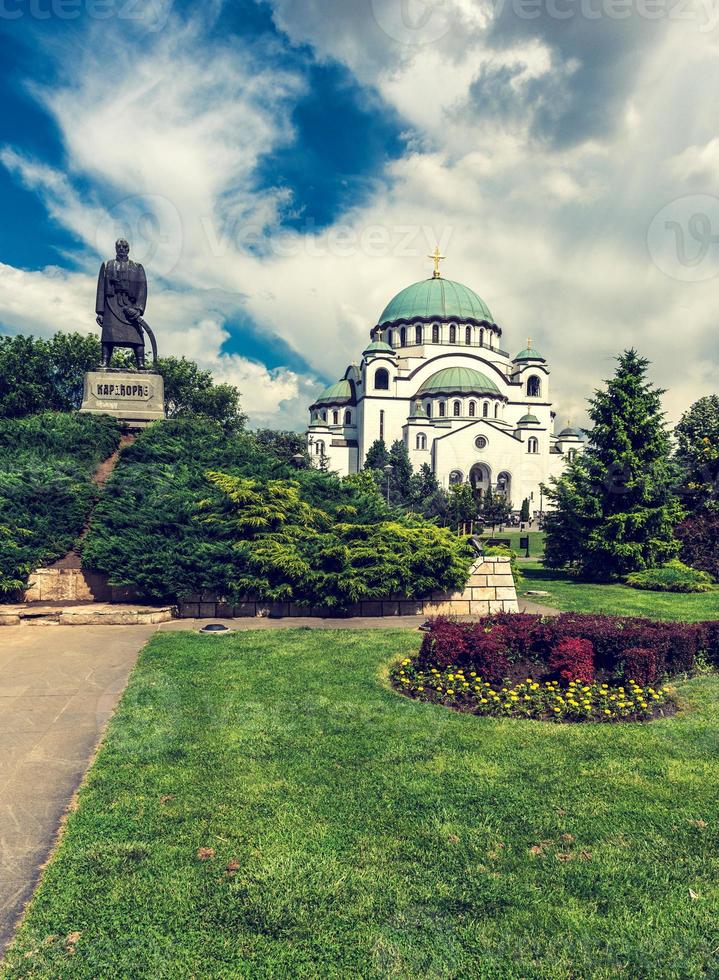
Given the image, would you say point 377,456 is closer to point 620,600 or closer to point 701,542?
point 701,542

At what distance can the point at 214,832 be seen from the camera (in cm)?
429

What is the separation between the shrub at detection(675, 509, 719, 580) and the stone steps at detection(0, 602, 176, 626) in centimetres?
1680

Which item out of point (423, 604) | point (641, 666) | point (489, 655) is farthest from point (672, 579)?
point (489, 655)

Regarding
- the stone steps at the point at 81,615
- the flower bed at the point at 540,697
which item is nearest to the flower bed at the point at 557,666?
the flower bed at the point at 540,697

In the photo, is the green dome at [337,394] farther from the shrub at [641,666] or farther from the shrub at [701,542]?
the shrub at [641,666]

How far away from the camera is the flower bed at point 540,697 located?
6715 mm

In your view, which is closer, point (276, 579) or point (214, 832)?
point (214, 832)

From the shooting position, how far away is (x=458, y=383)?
2360 inches

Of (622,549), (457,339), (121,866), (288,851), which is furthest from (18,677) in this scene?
(457,339)

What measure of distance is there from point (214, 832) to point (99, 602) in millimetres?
8403

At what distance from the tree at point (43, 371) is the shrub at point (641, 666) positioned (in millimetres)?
35278

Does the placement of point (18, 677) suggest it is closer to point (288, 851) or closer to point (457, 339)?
point (288, 851)

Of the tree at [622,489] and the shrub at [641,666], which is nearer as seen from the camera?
the shrub at [641,666]

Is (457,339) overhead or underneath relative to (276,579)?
overhead
